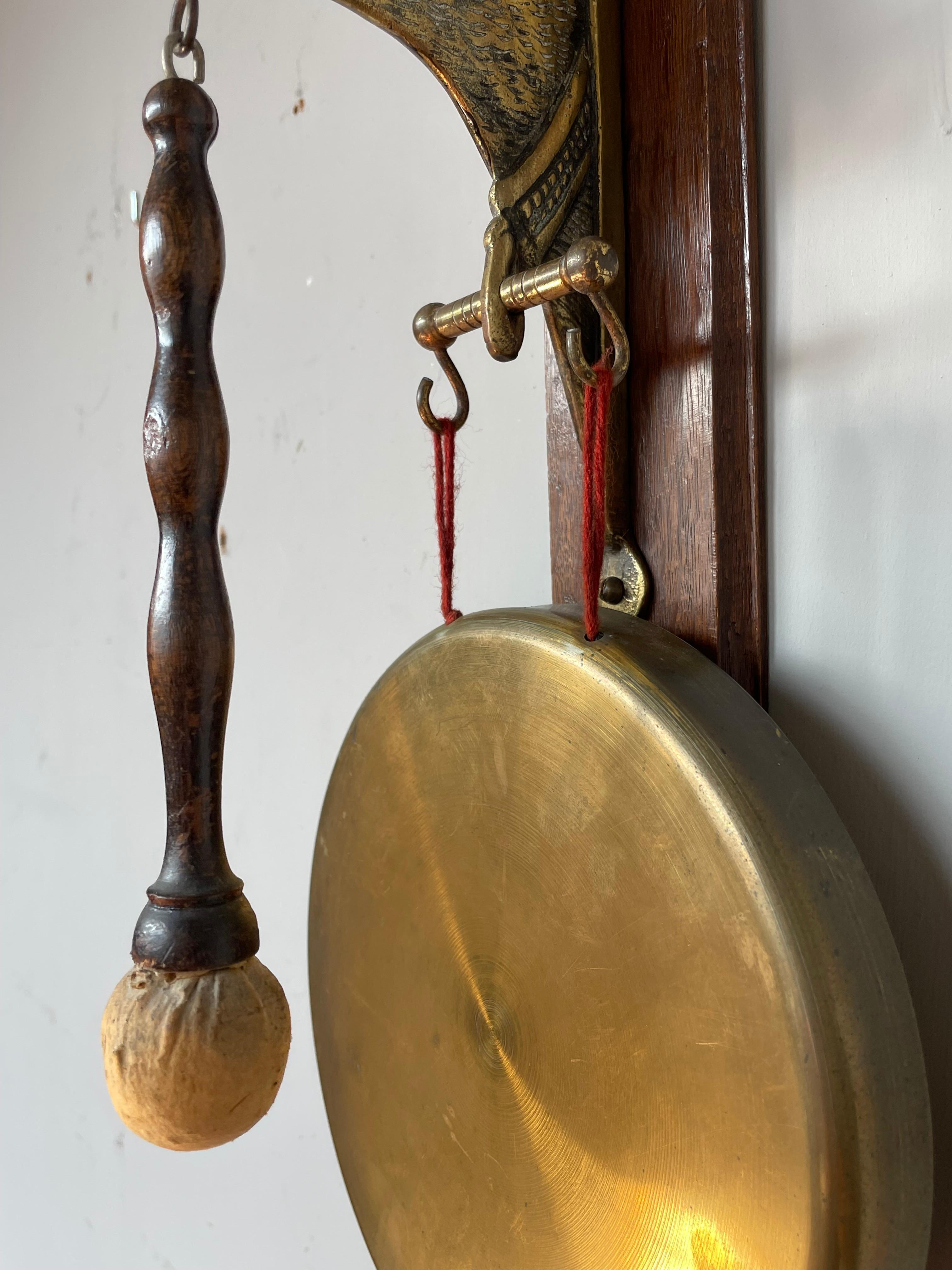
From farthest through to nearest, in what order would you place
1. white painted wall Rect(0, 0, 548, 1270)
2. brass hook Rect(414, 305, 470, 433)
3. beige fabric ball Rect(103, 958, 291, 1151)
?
white painted wall Rect(0, 0, 548, 1270) < brass hook Rect(414, 305, 470, 433) < beige fabric ball Rect(103, 958, 291, 1151)

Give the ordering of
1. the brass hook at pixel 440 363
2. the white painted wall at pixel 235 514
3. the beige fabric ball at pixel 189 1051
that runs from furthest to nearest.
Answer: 1. the white painted wall at pixel 235 514
2. the brass hook at pixel 440 363
3. the beige fabric ball at pixel 189 1051

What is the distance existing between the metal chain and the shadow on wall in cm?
26

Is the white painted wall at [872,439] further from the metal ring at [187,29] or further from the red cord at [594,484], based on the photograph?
the metal ring at [187,29]

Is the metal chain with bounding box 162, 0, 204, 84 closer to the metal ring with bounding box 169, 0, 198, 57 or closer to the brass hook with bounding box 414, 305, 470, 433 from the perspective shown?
the metal ring with bounding box 169, 0, 198, 57

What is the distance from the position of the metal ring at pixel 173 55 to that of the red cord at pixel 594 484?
13 centimetres

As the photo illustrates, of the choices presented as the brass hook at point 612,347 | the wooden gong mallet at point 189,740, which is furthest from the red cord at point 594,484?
the wooden gong mallet at point 189,740

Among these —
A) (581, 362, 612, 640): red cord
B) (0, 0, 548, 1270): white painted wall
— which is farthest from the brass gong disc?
(0, 0, 548, 1270): white painted wall

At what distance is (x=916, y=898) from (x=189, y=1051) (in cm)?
20

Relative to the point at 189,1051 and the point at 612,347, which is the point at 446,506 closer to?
the point at 612,347

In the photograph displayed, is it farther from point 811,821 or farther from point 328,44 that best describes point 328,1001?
point 328,44

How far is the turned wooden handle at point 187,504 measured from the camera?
27cm

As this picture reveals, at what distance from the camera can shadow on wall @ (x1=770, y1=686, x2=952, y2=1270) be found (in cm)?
30

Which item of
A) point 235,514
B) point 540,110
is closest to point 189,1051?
point 540,110

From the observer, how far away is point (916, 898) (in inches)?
12.1
